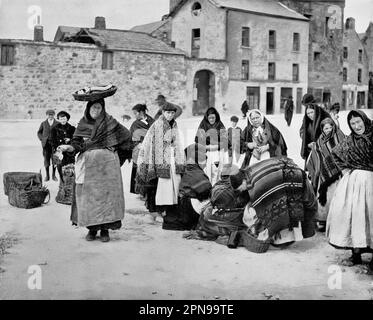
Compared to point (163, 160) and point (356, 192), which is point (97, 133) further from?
point (356, 192)

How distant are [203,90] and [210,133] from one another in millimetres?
12124

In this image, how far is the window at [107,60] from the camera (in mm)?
16328

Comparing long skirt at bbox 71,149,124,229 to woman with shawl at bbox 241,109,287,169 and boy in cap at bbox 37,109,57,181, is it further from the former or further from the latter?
boy in cap at bbox 37,109,57,181

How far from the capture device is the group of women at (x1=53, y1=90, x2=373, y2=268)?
467 centimetres

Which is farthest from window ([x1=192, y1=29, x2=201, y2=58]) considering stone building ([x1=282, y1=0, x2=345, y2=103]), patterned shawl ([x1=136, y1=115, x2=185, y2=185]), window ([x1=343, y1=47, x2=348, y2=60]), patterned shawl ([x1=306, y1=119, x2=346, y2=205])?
window ([x1=343, y1=47, x2=348, y2=60])

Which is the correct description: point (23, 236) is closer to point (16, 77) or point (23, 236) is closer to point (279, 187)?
point (279, 187)

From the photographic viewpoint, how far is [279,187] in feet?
17.4

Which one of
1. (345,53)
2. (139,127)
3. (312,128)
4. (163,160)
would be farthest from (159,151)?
(345,53)

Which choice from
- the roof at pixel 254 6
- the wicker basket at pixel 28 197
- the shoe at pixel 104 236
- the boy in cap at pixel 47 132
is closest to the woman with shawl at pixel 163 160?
the shoe at pixel 104 236

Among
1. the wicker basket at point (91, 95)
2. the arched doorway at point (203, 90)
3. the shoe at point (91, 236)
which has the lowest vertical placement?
the shoe at point (91, 236)

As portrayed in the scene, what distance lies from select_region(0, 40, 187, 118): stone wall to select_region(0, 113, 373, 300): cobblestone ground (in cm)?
580

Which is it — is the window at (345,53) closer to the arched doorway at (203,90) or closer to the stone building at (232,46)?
the stone building at (232,46)

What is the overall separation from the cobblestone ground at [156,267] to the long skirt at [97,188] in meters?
0.27

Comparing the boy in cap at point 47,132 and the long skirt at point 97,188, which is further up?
the boy in cap at point 47,132
